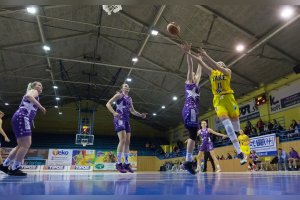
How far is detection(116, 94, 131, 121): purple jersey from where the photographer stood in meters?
6.55

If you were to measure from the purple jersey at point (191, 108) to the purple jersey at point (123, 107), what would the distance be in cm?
170

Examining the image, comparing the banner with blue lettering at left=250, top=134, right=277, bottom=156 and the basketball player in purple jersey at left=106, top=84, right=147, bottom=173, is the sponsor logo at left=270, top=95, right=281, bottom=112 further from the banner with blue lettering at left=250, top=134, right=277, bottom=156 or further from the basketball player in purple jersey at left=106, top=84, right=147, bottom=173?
the basketball player in purple jersey at left=106, top=84, right=147, bottom=173

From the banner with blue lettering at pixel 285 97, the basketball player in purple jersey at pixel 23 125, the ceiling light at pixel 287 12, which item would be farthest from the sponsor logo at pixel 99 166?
the basketball player in purple jersey at pixel 23 125

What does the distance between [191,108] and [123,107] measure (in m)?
1.93

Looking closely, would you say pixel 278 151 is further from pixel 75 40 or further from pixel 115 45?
pixel 75 40

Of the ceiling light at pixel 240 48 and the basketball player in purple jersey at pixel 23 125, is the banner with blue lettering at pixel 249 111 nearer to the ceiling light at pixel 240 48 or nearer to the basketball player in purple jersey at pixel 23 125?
the ceiling light at pixel 240 48

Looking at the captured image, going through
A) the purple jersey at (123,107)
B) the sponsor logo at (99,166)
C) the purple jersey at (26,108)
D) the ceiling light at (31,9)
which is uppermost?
the ceiling light at (31,9)

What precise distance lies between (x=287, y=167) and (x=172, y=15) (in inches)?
370

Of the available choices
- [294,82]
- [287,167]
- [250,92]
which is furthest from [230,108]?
[250,92]

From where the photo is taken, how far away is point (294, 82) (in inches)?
661

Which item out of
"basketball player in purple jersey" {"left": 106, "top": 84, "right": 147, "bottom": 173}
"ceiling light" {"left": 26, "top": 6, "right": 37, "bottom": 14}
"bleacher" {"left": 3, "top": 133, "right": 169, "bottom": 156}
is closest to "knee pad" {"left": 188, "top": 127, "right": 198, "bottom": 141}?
"basketball player in purple jersey" {"left": 106, "top": 84, "right": 147, "bottom": 173}

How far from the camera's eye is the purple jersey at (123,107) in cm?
655

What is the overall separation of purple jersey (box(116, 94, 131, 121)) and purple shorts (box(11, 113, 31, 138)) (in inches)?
82.2

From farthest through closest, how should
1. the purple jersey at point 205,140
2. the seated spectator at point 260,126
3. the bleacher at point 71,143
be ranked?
the bleacher at point 71,143, the seated spectator at point 260,126, the purple jersey at point 205,140
